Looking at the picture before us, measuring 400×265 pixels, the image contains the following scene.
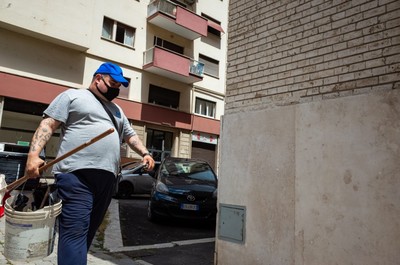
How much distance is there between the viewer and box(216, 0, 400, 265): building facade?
10.3ft

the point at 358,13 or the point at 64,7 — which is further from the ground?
the point at 64,7

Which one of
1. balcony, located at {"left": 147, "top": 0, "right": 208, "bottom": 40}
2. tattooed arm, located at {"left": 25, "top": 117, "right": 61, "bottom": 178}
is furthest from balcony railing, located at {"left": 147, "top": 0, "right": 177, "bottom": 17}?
tattooed arm, located at {"left": 25, "top": 117, "right": 61, "bottom": 178}

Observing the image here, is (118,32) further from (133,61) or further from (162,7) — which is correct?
(162,7)

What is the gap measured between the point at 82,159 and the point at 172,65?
17.8 m

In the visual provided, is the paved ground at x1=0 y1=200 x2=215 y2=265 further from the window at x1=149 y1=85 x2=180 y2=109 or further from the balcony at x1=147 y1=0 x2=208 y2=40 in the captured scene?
the balcony at x1=147 y1=0 x2=208 y2=40

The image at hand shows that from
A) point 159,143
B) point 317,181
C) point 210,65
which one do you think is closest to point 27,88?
point 159,143

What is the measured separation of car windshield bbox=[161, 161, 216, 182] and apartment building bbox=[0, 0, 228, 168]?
8.70 metres

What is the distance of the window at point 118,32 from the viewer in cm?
1839

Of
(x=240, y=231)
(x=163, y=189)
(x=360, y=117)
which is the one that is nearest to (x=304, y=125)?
(x=360, y=117)

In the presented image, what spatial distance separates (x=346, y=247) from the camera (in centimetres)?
325

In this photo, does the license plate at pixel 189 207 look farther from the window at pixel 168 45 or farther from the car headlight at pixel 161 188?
the window at pixel 168 45

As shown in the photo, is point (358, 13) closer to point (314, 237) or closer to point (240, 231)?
point (314, 237)

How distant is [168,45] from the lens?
70.2 ft

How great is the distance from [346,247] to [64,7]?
15873 millimetres
